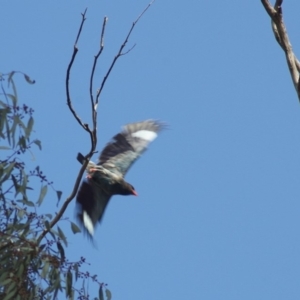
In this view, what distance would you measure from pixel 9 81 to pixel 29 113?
10.8 inches

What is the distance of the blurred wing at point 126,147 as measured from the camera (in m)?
7.15

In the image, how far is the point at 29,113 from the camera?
4621 millimetres

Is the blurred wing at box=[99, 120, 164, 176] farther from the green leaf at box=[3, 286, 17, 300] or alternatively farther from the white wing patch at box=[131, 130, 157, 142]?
the green leaf at box=[3, 286, 17, 300]

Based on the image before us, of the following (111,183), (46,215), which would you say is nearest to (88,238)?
(111,183)

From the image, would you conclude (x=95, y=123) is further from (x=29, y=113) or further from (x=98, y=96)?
(x=29, y=113)

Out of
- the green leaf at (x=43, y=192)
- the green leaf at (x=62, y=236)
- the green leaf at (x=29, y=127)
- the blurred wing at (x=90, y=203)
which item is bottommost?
the green leaf at (x=62, y=236)

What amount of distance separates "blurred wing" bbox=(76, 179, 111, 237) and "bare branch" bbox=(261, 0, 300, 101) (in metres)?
2.27

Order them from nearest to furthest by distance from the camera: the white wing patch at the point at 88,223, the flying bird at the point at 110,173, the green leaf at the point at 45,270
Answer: the green leaf at the point at 45,270, the white wing patch at the point at 88,223, the flying bird at the point at 110,173

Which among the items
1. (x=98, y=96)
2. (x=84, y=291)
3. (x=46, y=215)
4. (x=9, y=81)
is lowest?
(x=84, y=291)

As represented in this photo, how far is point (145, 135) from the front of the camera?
25.4ft

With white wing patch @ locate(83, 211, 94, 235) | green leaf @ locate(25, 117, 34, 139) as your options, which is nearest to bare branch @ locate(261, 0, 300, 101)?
green leaf @ locate(25, 117, 34, 139)

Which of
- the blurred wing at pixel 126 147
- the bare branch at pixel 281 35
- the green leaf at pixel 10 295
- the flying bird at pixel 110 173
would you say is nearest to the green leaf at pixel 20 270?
the green leaf at pixel 10 295

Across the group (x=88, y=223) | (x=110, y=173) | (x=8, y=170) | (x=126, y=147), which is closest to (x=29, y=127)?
(x=8, y=170)

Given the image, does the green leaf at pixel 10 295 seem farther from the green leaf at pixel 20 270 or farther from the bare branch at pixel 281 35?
the bare branch at pixel 281 35
